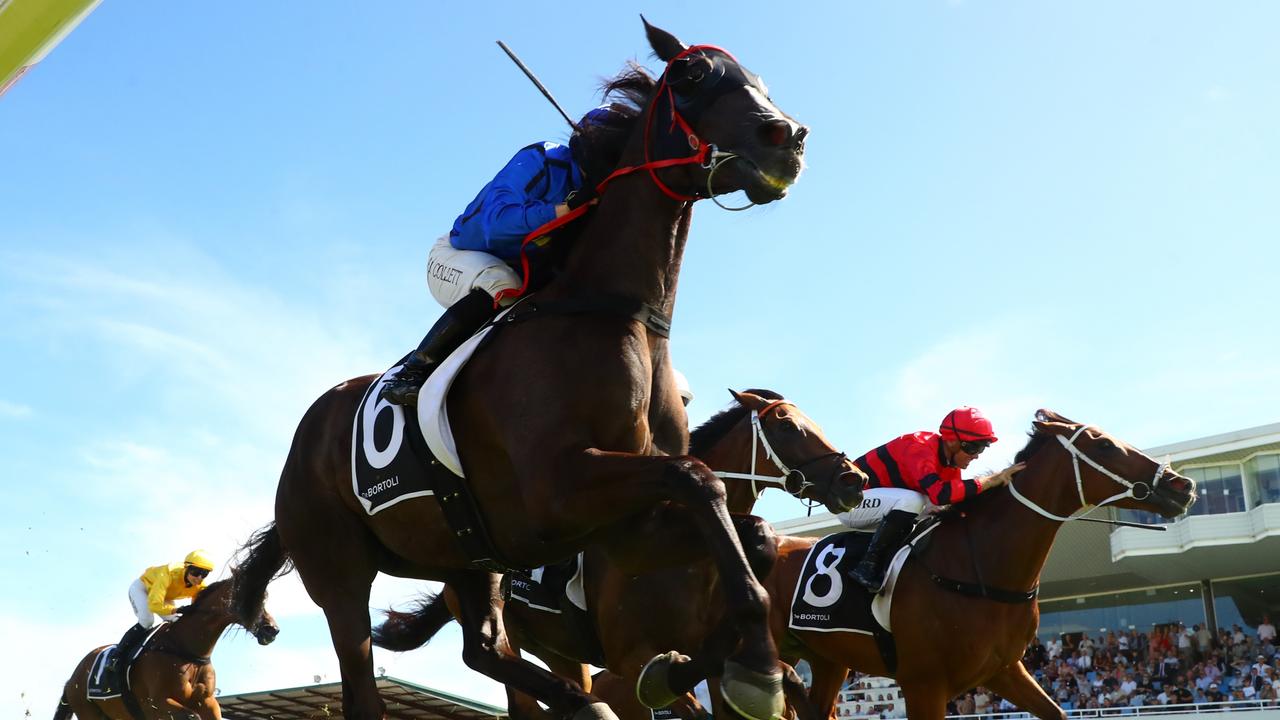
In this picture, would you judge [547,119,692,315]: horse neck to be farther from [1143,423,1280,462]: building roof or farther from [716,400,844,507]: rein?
[1143,423,1280,462]: building roof

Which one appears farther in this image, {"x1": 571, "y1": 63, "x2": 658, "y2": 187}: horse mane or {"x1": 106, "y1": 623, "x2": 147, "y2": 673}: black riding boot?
{"x1": 106, "y1": 623, "x2": 147, "y2": 673}: black riding boot

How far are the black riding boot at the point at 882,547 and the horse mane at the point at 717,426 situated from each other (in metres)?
1.26

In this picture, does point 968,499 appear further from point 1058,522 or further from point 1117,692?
point 1117,692

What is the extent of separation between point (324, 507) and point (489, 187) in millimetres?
1708

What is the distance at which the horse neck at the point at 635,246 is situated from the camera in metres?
4.66

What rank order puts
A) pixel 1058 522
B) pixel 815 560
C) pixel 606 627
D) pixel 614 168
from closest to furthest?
pixel 614 168
pixel 606 627
pixel 1058 522
pixel 815 560

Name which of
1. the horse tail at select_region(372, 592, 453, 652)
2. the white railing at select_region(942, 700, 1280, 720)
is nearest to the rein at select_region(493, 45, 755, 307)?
the horse tail at select_region(372, 592, 453, 652)

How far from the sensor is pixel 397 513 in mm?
5133

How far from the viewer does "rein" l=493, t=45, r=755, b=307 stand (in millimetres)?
4473

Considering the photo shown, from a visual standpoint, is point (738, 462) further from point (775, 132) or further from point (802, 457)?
point (775, 132)

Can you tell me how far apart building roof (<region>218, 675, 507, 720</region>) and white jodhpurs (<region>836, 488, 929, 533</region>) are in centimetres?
577

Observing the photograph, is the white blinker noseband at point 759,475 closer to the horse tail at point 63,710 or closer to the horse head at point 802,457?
the horse head at point 802,457

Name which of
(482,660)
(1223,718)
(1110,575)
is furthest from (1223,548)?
(482,660)

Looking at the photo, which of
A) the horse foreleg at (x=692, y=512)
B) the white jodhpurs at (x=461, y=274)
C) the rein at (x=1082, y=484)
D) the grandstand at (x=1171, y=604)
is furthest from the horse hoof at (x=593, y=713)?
A: the grandstand at (x=1171, y=604)
